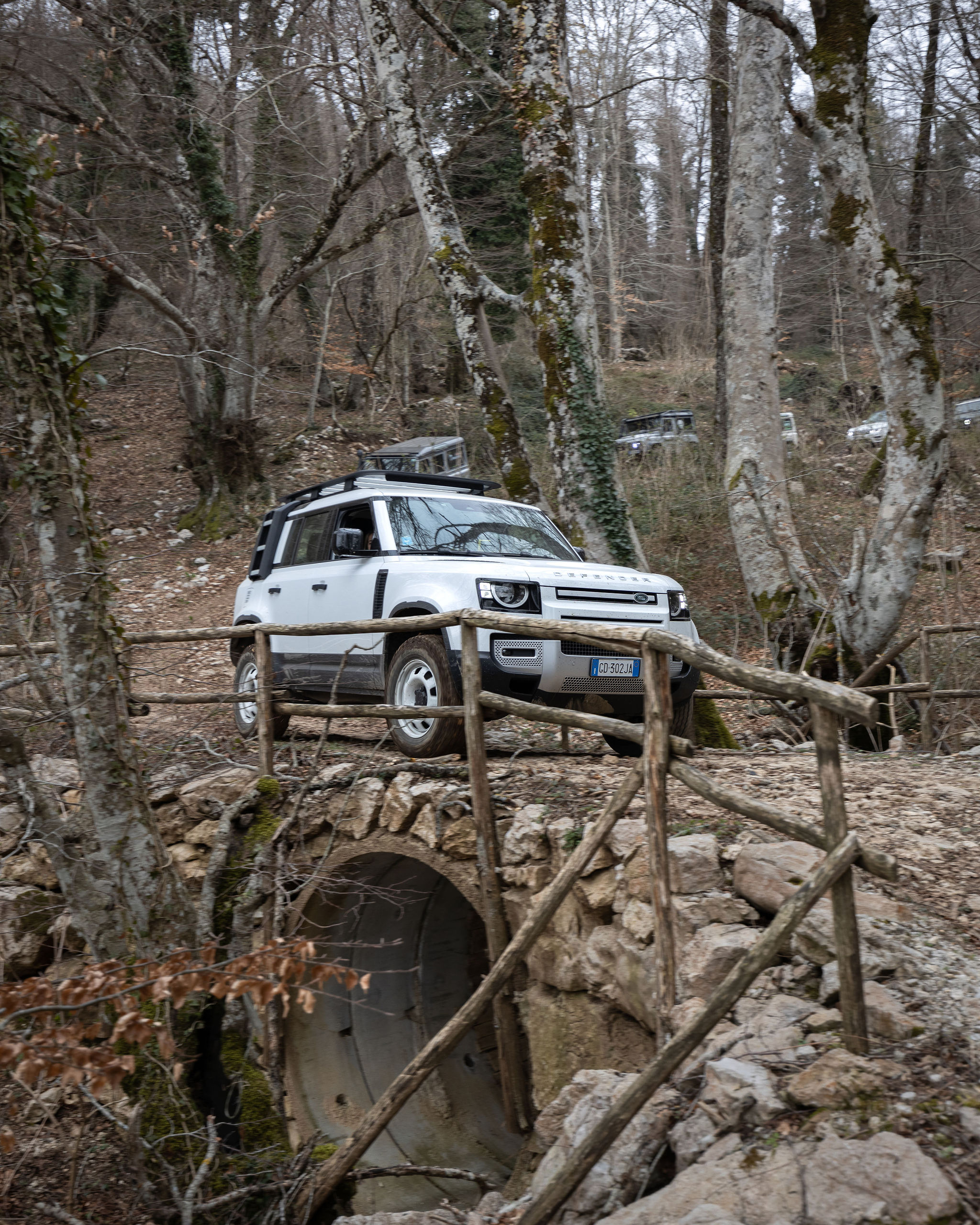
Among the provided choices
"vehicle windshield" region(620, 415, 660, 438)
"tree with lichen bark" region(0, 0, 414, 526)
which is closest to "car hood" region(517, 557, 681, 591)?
"tree with lichen bark" region(0, 0, 414, 526)

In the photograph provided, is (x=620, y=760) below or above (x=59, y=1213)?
above

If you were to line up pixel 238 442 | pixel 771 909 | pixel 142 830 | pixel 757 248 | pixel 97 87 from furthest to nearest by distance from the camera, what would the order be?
pixel 238 442
pixel 97 87
pixel 757 248
pixel 142 830
pixel 771 909

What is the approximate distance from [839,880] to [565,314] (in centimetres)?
747

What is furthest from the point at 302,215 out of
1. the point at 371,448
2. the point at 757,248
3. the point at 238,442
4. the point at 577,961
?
the point at 577,961

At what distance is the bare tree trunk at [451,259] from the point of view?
10.7 m

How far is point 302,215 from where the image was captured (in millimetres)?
25297

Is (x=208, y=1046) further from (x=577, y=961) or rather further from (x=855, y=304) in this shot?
(x=855, y=304)

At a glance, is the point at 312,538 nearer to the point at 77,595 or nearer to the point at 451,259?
the point at 77,595

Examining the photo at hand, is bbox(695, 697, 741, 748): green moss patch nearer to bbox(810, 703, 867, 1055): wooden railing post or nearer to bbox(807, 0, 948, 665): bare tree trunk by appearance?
bbox(807, 0, 948, 665): bare tree trunk

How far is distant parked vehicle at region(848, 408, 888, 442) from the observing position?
14.1 m

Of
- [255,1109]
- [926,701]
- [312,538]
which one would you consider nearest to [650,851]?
[255,1109]

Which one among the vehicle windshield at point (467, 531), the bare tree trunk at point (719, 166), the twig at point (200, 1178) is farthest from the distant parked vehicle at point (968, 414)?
the twig at point (200, 1178)

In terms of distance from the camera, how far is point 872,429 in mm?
18766

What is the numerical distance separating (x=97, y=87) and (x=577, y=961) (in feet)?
58.9
